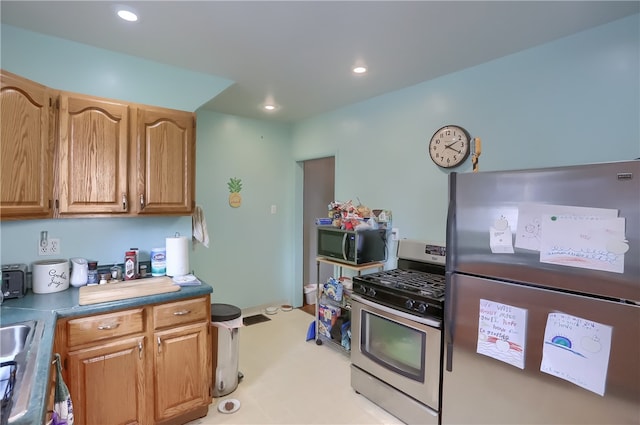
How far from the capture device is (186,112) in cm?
244

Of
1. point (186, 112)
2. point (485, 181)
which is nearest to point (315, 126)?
point (186, 112)

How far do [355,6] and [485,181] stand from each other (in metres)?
1.17

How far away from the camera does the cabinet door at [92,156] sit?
2023 mm

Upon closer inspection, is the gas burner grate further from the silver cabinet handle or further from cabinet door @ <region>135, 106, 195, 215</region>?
the silver cabinet handle

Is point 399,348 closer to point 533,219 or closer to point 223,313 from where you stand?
point 533,219

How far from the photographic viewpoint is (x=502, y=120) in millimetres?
2406

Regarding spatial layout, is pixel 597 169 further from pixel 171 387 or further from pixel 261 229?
pixel 261 229

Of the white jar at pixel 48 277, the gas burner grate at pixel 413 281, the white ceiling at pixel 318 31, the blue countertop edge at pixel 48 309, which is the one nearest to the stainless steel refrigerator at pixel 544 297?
the gas burner grate at pixel 413 281

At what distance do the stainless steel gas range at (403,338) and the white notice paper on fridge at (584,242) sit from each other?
689 millimetres

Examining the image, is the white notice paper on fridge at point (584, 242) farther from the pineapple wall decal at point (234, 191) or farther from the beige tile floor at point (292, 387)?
the pineapple wall decal at point (234, 191)

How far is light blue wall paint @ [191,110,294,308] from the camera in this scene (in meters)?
3.84

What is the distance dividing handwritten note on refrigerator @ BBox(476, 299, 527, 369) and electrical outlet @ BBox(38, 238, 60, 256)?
268 cm

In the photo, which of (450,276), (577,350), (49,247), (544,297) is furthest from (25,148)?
(577,350)

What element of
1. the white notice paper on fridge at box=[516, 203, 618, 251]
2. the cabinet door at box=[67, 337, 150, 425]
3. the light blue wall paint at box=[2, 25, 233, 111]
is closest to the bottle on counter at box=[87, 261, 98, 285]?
the cabinet door at box=[67, 337, 150, 425]
